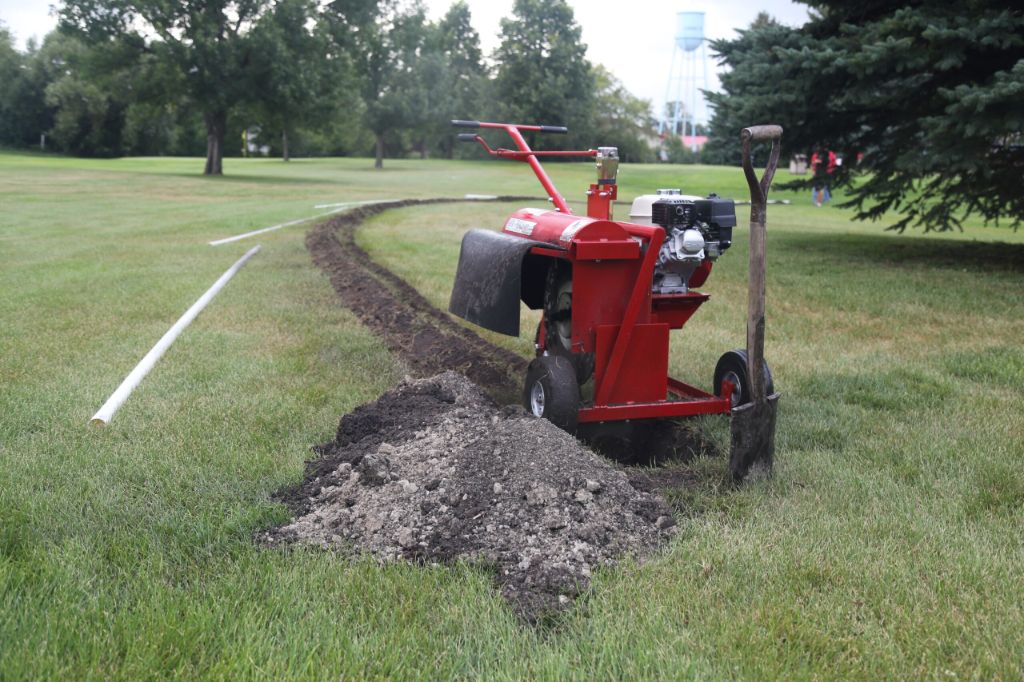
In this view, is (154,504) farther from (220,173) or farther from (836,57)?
(220,173)

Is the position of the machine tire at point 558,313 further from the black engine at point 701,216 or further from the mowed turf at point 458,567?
the mowed turf at point 458,567

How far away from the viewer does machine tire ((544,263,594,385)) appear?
540cm

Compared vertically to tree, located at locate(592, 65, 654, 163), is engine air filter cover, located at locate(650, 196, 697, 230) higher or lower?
lower

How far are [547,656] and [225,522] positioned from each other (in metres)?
1.48

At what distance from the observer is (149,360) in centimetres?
634

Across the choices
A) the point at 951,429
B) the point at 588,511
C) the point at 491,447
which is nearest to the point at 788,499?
the point at 588,511

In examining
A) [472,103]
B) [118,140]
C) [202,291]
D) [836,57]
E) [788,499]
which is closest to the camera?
[788,499]

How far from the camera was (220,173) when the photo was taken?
3938 centimetres

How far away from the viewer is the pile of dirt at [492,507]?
333 centimetres

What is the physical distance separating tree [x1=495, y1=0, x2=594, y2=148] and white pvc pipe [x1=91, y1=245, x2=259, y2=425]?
2084 inches

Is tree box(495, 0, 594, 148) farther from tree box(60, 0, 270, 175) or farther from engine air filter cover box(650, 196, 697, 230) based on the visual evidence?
engine air filter cover box(650, 196, 697, 230)

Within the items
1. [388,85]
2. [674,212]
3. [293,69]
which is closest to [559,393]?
[674,212]

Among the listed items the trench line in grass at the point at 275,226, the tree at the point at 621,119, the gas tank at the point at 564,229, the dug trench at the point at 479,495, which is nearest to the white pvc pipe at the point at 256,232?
the trench line in grass at the point at 275,226

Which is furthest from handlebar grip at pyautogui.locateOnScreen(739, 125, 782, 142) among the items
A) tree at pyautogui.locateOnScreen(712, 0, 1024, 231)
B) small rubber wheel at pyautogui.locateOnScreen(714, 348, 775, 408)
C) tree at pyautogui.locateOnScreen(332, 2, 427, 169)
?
tree at pyautogui.locateOnScreen(332, 2, 427, 169)
